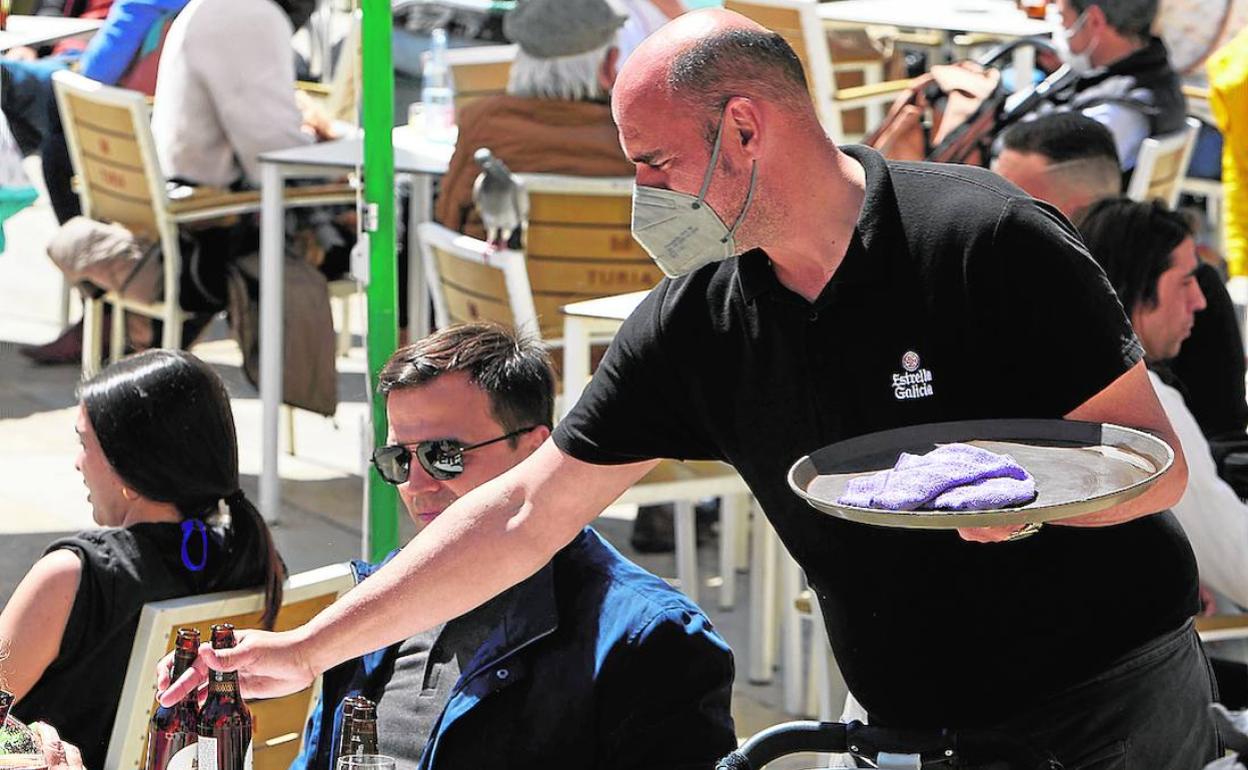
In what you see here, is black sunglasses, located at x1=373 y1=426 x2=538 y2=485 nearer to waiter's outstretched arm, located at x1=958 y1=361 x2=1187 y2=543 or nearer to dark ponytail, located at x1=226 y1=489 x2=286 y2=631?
dark ponytail, located at x1=226 y1=489 x2=286 y2=631

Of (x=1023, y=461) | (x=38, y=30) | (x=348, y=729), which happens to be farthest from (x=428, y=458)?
(x=38, y=30)

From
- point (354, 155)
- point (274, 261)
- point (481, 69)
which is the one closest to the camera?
point (274, 261)

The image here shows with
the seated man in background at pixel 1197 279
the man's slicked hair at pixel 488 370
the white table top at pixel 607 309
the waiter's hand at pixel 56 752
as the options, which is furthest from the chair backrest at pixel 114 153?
the waiter's hand at pixel 56 752

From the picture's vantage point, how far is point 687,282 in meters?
2.34

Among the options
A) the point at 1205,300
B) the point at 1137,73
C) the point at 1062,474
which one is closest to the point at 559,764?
the point at 1062,474

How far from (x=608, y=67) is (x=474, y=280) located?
3.24ft

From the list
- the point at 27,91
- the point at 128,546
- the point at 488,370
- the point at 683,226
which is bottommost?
the point at 27,91

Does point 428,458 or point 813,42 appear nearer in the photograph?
point 428,458

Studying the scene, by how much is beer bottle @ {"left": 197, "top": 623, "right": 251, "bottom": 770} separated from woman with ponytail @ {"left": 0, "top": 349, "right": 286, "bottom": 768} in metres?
0.56

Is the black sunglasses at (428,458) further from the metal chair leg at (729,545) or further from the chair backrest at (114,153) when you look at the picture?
the chair backrest at (114,153)

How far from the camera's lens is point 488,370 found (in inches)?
109

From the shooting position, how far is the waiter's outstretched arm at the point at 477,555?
2.39 metres

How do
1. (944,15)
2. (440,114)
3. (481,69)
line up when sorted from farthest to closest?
(944,15) < (481,69) < (440,114)

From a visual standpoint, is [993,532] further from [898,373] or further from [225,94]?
[225,94]
